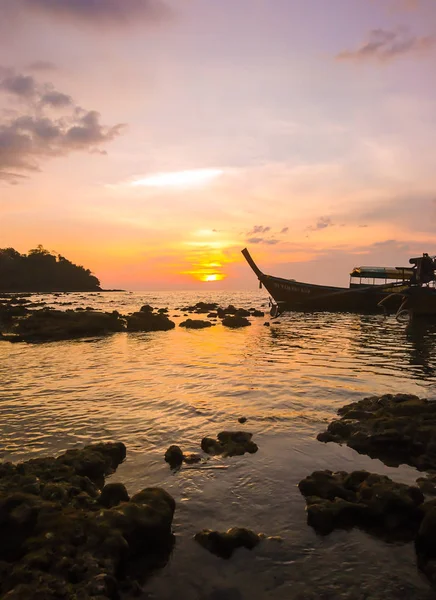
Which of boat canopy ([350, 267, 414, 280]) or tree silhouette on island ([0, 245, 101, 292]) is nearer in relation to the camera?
boat canopy ([350, 267, 414, 280])

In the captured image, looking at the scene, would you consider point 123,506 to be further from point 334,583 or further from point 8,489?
point 334,583

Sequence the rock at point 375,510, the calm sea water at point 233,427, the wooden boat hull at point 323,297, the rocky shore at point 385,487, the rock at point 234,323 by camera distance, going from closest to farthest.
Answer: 1. the calm sea water at point 233,427
2. the rocky shore at point 385,487
3. the rock at point 375,510
4. the rock at point 234,323
5. the wooden boat hull at point 323,297

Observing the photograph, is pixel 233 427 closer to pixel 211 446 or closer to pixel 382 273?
pixel 211 446

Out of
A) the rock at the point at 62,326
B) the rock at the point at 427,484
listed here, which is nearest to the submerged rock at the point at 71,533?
the rock at the point at 427,484

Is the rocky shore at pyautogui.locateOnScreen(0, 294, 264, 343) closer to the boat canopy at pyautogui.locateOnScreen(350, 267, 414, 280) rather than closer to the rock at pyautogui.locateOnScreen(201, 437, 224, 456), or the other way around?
the boat canopy at pyautogui.locateOnScreen(350, 267, 414, 280)

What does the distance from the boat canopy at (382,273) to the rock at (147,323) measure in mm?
30145

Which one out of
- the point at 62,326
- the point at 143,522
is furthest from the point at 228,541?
the point at 62,326

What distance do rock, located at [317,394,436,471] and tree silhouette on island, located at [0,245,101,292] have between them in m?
157

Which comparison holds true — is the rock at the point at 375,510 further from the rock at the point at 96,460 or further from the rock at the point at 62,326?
the rock at the point at 62,326

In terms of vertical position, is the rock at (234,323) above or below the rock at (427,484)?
above

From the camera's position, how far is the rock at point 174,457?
9.98m

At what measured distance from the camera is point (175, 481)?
9.07 meters

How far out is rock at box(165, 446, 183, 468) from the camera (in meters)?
9.98

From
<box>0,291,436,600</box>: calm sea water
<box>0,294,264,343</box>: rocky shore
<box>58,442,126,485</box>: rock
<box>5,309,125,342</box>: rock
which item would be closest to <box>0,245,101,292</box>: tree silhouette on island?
<box>0,294,264,343</box>: rocky shore
